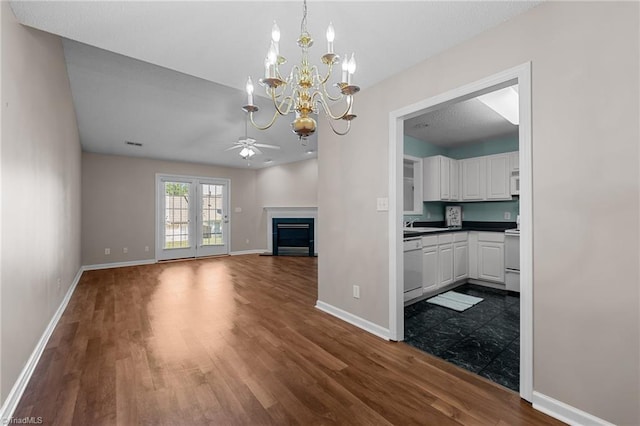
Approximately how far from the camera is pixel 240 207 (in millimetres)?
8133

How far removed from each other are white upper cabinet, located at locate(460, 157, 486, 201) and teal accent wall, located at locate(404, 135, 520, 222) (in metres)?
0.28

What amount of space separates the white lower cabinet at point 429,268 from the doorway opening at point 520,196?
4.16ft

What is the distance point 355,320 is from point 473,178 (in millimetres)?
3463

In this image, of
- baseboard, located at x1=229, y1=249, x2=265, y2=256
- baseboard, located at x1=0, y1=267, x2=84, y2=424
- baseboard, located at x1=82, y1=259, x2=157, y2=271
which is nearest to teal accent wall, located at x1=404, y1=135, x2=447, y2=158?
baseboard, located at x1=0, y1=267, x2=84, y2=424

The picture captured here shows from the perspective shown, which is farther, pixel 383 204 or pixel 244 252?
pixel 244 252

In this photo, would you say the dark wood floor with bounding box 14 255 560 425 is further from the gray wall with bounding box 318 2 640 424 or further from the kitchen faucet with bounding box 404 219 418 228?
the kitchen faucet with bounding box 404 219 418 228

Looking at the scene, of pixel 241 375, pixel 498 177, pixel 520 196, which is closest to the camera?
pixel 520 196

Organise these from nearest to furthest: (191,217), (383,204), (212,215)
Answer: (383,204) < (191,217) < (212,215)

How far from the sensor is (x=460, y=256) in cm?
426

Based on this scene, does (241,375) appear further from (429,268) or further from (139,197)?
(139,197)

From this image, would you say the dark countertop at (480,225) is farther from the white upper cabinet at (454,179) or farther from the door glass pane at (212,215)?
the door glass pane at (212,215)

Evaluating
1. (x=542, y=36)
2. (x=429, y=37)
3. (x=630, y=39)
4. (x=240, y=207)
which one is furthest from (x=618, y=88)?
(x=240, y=207)

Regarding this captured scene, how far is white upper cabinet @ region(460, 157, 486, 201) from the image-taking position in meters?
4.66

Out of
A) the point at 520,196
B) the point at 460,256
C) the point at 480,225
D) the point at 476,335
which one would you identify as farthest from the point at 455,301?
the point at 520,196
